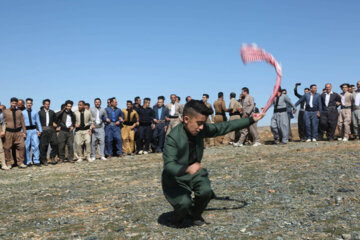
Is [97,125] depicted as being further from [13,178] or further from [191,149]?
[191,149]

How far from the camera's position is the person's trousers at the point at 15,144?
13.8 m

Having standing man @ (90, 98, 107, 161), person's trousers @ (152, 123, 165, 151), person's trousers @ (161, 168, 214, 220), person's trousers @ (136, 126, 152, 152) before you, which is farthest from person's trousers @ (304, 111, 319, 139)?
person's trousers @ (161, 168, 214, 220)

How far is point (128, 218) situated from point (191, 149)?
168 cm

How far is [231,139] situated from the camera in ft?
61.7

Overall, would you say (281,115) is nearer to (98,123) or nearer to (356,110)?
(356,110)

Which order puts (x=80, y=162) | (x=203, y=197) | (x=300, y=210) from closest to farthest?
(x=203, y=197) < (x=300, y=210) < (x=80, y=162)

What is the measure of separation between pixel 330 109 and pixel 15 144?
42.8 ft

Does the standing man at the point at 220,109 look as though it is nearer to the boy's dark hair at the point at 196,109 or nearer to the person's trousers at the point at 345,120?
the person's trousers at the point at 345,120

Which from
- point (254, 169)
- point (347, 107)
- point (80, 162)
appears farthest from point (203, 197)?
point (347, 107)

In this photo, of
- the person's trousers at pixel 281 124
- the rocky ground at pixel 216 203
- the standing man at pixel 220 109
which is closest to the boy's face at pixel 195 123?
the rocky ground at pixel 216 203

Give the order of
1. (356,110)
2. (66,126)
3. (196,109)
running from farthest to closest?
(356,110)
(66,126)
(196,109)

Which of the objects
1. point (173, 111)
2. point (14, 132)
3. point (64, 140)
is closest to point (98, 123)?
point (64, 140)

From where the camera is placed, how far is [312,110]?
16.6 meters

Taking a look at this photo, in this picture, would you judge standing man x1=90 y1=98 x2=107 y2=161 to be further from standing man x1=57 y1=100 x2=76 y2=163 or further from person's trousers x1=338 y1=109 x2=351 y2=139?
person's trousers x1=338 y1=109 x2=351 y2=139
